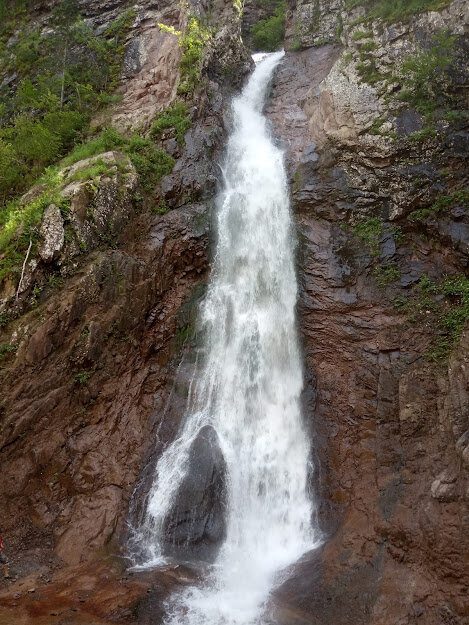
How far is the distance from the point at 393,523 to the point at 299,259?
29.4 feet

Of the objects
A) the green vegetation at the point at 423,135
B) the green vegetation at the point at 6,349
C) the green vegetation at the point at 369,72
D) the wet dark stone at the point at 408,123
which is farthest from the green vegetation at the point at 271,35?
the green vegetation at the point at 6,349

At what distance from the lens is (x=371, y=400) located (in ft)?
41.6

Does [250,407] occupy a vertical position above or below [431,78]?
below

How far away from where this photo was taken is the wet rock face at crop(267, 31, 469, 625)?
9.20m

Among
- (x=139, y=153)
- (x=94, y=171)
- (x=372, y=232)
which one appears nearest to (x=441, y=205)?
(x=372, y=232)

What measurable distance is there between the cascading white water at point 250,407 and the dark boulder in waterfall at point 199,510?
0.22 m

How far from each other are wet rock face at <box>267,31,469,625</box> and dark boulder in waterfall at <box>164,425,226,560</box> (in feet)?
7.51

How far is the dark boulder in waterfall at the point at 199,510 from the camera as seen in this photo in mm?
10758

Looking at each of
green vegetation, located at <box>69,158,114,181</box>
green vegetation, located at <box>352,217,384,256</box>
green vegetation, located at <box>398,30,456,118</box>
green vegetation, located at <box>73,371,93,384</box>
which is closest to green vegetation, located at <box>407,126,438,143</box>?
green vegetation, located at <box>398,30,456,118</box>

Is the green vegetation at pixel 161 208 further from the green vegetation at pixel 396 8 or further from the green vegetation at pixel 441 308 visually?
the green vegetation at pixel 396 8

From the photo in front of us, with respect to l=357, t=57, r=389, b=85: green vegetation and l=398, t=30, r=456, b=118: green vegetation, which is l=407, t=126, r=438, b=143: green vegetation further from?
l=357, t=57, r=389, b=85: green vegetation

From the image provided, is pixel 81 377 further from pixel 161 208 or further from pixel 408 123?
pixel 408 123

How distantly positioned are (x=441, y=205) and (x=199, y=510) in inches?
486

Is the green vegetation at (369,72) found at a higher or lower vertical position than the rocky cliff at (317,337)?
higher
